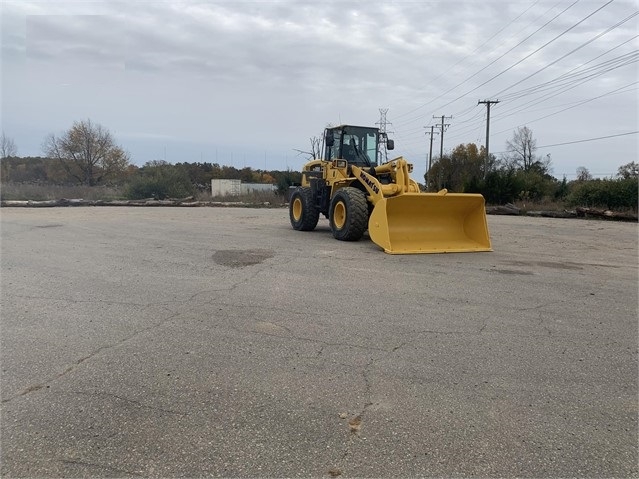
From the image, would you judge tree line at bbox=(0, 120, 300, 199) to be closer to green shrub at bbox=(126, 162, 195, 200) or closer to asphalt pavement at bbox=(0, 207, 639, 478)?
green shrub at bbox=(126, 162, 195, 200)

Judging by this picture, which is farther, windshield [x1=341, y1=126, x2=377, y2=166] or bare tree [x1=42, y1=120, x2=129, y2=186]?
bare tree [x1=42, y1=120, x2=129, y2=186]

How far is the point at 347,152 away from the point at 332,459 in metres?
10.8

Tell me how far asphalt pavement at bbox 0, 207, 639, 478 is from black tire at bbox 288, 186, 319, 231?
6.15 metres

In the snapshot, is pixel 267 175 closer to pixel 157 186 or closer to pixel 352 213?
pixel 157 186

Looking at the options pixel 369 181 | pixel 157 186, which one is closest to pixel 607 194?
pixel 369 181

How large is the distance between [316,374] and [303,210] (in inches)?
412

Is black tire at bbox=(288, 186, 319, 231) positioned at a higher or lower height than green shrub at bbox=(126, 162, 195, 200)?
lower

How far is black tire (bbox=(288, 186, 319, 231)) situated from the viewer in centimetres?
1380

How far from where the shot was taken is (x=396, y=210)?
10.5 meters

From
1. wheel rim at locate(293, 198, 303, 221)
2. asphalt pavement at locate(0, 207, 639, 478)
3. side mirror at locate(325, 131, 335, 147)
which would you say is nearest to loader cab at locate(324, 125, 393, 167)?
side mirror at locate(325, 131, 335, 147)

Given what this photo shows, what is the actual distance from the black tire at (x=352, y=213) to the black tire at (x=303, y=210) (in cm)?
223

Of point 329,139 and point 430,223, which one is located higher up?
point 329,139

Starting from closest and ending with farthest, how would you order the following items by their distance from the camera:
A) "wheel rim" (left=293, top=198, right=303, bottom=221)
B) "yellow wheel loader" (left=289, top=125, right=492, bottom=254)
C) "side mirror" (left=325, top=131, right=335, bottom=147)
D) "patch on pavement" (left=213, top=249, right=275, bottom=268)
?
"patch on pavement" (left=213, top=249, right=275, bottom=268)
"yellow wheel loader" (left=289, top=125, right=492, bottom=254)
"side mirror" (left=325, top=131, right=335, bottom=147)
"wheel rim" (left=293, top=198, right=303, bottom=221)

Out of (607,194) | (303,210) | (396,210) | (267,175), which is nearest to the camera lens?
(396,210)
